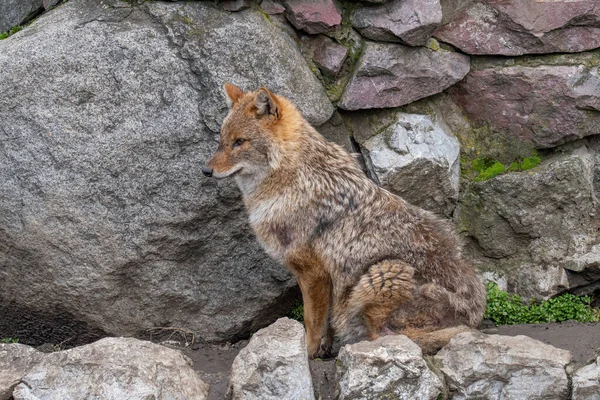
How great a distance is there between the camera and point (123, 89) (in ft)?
22.8

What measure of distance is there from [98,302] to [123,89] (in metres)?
1.86

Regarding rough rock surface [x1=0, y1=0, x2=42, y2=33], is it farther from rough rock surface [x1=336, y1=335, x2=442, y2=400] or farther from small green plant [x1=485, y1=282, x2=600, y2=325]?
small green plant [x1=485, y1=282, x2=600, y2=325]

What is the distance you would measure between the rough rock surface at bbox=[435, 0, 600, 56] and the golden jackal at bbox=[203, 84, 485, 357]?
6.21 ft

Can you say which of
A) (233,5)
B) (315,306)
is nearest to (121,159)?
(233,5)

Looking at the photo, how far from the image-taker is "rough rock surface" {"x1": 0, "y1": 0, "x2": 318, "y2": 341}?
6816 mm

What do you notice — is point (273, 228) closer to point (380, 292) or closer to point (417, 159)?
point (380, 292)

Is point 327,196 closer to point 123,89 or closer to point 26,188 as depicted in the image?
point 123,89

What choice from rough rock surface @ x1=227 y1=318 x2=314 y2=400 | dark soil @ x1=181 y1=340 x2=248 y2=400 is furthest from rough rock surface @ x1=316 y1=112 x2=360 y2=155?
rough rock surface @ x1=227 y1=318 x2=314 y2=400

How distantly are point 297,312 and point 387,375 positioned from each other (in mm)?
2224

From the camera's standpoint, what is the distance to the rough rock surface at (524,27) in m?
7.51

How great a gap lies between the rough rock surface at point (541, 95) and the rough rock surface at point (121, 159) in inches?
74.0

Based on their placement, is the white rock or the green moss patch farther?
the green moss patch

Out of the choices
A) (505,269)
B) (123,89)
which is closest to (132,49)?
(123,89)

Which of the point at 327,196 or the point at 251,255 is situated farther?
the point at 251,255
